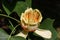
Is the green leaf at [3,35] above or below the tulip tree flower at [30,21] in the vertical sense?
below

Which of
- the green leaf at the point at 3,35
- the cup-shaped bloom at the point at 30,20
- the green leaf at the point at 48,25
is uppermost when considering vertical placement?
the cup-shaped bloom at the point at 30,20

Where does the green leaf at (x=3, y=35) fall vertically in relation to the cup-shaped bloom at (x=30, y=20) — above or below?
below

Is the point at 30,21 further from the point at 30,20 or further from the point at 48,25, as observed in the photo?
the point at 48,25

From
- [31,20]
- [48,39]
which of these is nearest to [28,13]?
[31,20]

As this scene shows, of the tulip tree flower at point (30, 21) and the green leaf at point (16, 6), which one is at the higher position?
the green leaf at point (16, 6)

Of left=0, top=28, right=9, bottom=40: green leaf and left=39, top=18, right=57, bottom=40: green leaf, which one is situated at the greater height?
left=39, top=18, right=57, bottom=40: green leaf

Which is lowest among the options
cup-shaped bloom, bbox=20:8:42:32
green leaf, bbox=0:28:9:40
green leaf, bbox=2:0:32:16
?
green leaf, bbox=0:28:9:40

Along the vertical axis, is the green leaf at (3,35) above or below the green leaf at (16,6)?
below

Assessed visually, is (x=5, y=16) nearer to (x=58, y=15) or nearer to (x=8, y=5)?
(x=8, y=5)

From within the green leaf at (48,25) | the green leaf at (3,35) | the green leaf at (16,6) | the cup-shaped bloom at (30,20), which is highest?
the green leaf at (16,6)
